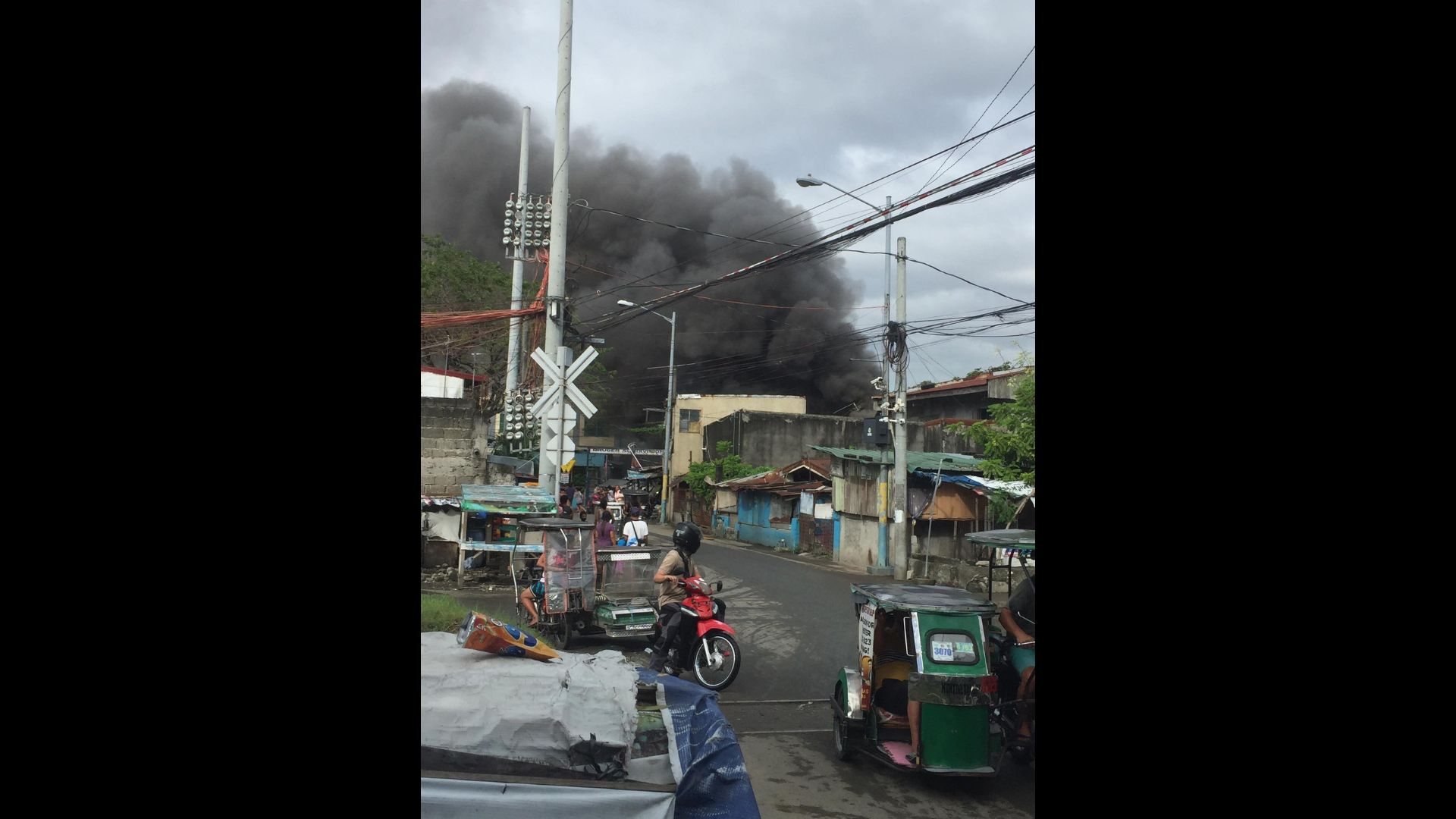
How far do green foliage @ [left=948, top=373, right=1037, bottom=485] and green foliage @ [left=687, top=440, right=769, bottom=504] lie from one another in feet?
57.4

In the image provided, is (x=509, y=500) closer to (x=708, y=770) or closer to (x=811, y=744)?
(x=811, y=744)

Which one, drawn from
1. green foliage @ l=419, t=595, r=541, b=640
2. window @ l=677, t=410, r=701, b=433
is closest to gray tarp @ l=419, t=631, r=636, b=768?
green foliage @ l=419, t=595, r=541, b=640

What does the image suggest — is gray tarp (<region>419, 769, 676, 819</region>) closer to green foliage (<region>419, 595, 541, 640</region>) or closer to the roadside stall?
green foliage (<region>419, 595, 541, 640</region>)

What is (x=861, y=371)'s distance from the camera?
4641 centimetres

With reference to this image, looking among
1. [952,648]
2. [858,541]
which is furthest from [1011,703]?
[858,541]

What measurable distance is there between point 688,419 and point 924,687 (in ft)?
137

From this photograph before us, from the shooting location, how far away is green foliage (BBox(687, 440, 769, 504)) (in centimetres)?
3394

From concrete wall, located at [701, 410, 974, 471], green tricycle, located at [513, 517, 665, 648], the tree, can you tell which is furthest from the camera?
concrete wall, located at [701, 410, 974, 471]

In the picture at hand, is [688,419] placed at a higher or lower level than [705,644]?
higher

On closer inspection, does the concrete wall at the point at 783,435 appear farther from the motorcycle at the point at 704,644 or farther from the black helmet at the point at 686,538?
the motorcycle at the point at 704,644

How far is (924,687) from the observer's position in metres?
5.25
